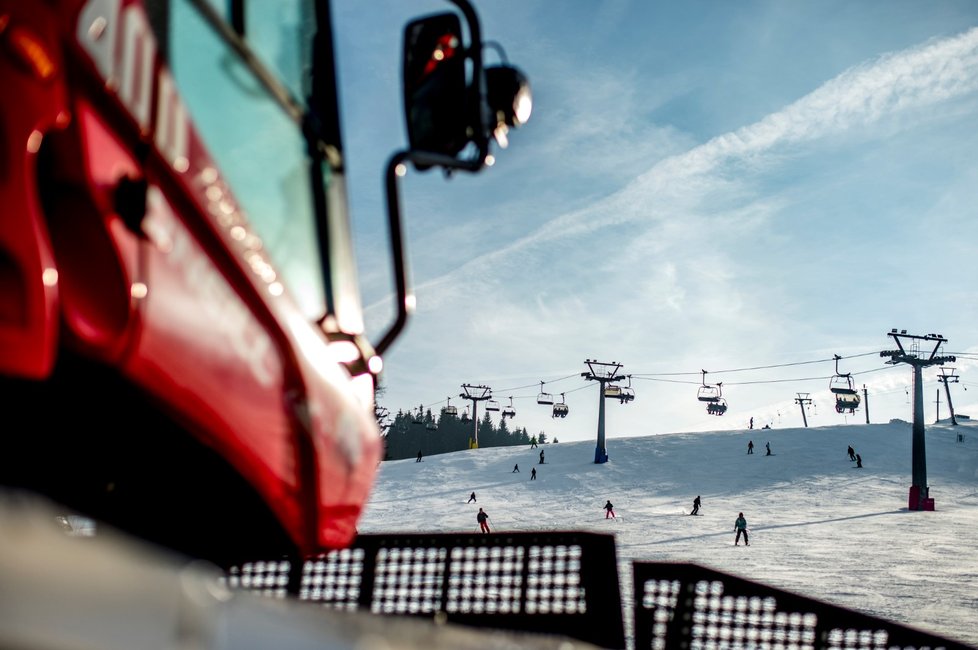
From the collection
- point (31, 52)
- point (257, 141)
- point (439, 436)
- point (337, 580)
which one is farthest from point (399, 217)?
point (439, 436)

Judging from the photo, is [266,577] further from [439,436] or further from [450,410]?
[439,436]

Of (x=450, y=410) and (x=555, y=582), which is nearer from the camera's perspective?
(x=555, y=582)

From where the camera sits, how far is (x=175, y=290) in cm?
177

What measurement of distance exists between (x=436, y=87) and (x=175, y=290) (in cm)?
139

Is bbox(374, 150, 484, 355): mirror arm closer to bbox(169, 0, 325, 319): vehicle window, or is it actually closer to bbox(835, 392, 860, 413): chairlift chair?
bbox(169, 0, 325, 319): vehicle window

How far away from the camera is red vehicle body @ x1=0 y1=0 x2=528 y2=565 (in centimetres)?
144

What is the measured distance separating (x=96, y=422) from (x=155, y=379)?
0.44 meters

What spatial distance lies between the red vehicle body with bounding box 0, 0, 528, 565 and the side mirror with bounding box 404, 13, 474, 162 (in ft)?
0.10

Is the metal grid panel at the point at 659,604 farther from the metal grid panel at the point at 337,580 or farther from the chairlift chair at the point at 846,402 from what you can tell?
the chairlift chair at the point at 846,402

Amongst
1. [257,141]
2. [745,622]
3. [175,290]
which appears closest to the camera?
[175,290]

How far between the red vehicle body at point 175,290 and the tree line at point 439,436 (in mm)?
102473

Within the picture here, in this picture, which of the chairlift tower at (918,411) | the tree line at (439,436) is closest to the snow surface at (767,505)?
the chairlift tower at (918,411)

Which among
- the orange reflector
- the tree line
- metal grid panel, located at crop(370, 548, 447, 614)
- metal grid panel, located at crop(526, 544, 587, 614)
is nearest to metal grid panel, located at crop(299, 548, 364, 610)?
metal grid panel, located at crop(370, 548, 447, 614)

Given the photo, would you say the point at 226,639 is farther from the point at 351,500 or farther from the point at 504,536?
the point at 504,536
